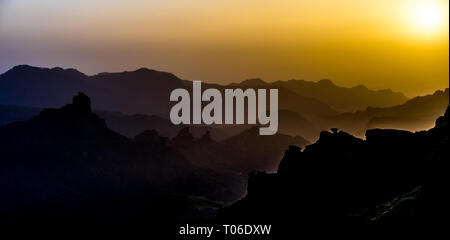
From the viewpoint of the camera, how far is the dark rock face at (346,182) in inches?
3465

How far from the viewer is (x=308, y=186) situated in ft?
381

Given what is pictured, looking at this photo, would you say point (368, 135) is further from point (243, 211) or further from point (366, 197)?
point (243, 211)

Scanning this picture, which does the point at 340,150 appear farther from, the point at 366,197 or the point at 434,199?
the point at 434,199

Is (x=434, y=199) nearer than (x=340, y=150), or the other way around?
(x=434, y=199)

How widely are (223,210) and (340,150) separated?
42.8 meters

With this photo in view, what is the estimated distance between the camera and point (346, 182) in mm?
107875

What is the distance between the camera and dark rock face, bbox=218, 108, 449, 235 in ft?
289

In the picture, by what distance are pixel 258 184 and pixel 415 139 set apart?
43741 millimetres
